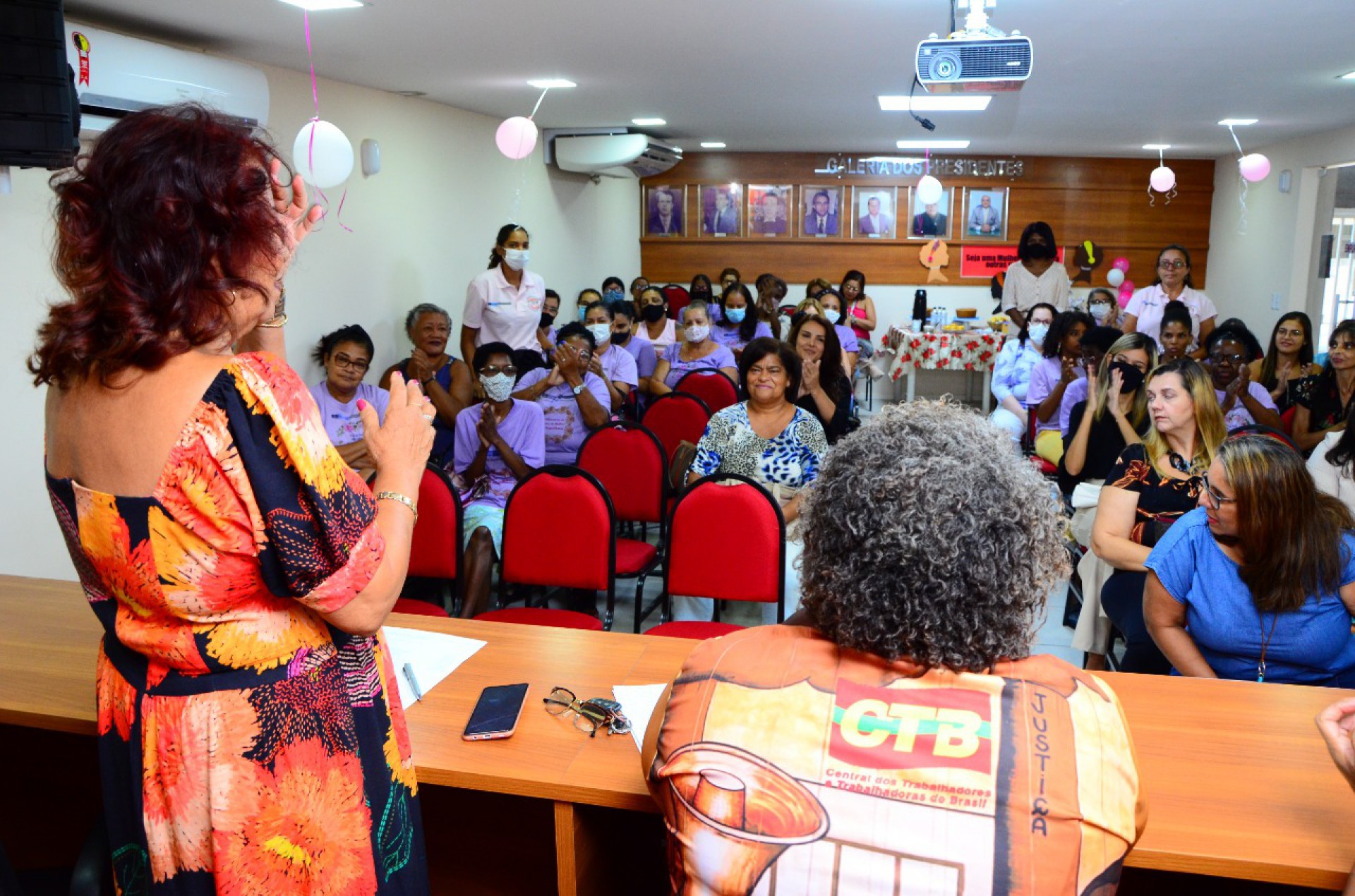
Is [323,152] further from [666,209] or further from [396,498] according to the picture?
[666,209]

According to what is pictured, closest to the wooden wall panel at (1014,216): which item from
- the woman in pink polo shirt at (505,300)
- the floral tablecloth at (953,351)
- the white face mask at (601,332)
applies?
the floral tablecloth at (953,351)

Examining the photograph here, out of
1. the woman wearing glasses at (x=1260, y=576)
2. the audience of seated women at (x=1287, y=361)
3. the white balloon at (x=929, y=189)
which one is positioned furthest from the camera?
the white balloon at (x=929, y=189)

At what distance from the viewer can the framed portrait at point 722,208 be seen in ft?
39.2

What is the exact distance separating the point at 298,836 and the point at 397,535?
41cm

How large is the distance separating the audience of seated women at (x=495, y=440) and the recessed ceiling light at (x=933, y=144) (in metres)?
7.14

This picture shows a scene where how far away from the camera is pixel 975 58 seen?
3695 millimetres

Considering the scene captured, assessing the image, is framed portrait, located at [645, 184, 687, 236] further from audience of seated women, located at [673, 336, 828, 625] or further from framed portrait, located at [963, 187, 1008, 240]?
audience of seated women, located at [673, 336, 828, 625]

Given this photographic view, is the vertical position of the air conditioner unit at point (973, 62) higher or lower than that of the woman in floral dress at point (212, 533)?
higher

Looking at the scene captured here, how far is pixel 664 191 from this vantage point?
1210 centimetres

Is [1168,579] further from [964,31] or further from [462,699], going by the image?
[964,31]

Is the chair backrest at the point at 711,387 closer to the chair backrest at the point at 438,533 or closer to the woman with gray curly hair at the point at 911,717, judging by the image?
the chair backrest at the point at 438,533

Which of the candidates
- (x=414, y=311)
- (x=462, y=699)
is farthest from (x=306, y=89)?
(x=462, y=699)

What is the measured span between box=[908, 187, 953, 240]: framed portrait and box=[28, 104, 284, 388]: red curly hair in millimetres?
11442

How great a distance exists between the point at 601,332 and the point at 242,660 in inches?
204
